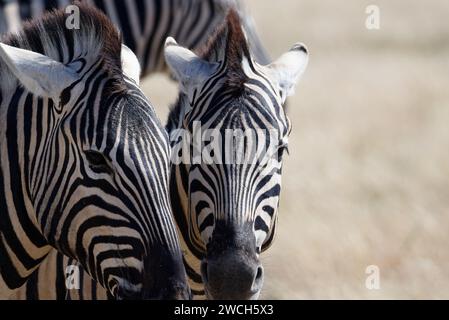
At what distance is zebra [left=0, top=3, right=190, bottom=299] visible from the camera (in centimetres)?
502

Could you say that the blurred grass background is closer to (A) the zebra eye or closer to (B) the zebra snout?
(B) the zebra snout

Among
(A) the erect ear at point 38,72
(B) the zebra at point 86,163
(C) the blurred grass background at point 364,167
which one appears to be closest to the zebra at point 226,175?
(B) the zebra at point 86,163

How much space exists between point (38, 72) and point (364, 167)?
32.4 ft

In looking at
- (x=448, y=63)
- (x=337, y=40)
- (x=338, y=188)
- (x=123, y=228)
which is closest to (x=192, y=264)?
(x=123, y=228)

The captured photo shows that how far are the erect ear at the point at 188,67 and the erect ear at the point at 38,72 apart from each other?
0.93 metres

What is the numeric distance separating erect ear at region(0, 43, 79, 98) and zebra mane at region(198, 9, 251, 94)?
37.3 inches

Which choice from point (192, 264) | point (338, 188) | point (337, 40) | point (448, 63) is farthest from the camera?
point (337, 40)

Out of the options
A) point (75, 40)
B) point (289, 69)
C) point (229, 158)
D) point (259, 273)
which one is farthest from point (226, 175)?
point (75, 40)

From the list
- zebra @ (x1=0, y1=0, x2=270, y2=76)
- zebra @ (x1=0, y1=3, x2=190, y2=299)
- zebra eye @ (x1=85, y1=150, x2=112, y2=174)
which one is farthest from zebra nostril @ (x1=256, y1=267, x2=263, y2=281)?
zebra @ (x1=0, y1=0, x2=270, y2=76)

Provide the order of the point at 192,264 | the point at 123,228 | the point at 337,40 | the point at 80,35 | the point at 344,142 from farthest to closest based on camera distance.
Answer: the point at 337,40
the point at 344,142
the point at 192,264
the point at 80,35
the point at 123,228

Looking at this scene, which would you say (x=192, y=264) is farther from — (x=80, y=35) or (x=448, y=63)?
(x=448, y=63)
